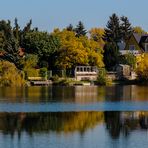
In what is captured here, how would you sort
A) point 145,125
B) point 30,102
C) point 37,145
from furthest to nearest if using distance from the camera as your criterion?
point 30,102 → point 145,125 → point 37,145

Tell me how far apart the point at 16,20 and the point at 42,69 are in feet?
36.2

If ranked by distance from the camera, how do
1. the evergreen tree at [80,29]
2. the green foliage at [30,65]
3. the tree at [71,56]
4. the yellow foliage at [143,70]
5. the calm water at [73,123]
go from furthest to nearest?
the evergreen tree at [80,29] → the yellow foliage at [143,70] → the tree at [71,56] → the green foliage at [30,65] → the calm water at [73,123]

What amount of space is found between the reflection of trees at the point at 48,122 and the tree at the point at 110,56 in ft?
178

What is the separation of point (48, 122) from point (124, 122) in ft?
12.9

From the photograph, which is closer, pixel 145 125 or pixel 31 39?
pixel 145 125

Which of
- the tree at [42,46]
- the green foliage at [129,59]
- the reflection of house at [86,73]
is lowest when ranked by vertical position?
the reflection of house at [86,73]

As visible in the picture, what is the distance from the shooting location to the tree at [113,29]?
426 feet

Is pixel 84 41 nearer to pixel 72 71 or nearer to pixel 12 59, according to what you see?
pixel 72 71

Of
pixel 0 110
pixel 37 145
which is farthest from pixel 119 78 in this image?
pixel 37 145

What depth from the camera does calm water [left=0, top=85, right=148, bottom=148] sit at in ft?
94.5

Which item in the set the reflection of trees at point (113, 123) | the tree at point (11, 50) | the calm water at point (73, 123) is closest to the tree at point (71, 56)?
the tree at point (11, 50)

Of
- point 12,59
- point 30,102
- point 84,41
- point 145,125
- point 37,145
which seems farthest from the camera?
point 84,41

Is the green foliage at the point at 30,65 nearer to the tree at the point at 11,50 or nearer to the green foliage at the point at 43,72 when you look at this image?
the green foliage at the point at 43,72

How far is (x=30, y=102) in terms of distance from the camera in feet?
167
